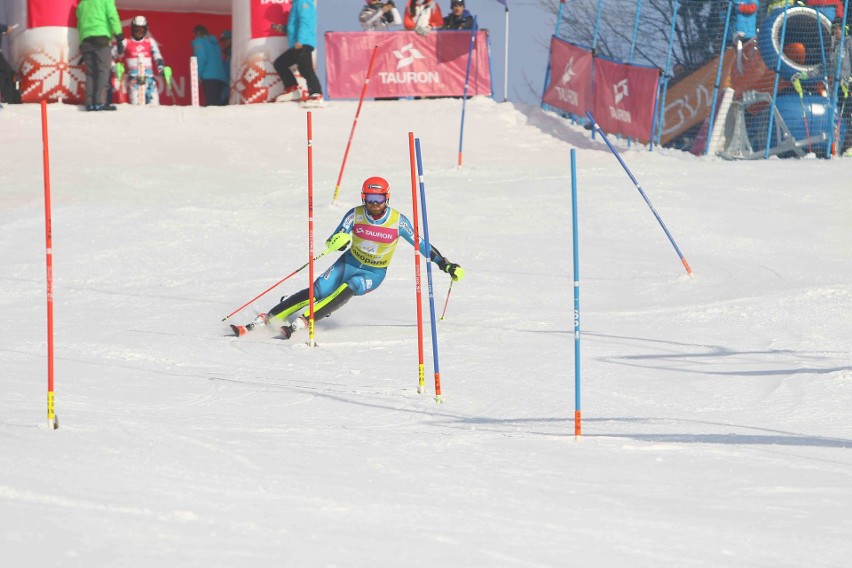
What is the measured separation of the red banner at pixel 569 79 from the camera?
20859mm

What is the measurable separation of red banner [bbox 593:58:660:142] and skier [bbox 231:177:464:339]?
9.62 meters

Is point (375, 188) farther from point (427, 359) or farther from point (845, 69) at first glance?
point (845, 69)

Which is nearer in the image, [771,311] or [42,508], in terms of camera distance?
[42,508]

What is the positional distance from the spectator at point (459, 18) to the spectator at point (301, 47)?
2337mm

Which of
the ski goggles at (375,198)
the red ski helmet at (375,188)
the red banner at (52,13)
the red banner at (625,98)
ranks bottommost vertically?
the ski goggles at (375,198)

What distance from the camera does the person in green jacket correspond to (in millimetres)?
19625

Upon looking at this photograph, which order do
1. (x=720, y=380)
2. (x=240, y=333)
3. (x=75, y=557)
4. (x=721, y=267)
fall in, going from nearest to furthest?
(x=75, y=557), (x=720, y=380), (x=240, y=333), (x=721, y=267)

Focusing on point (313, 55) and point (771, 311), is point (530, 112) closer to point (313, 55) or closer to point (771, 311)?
point (313, 55)

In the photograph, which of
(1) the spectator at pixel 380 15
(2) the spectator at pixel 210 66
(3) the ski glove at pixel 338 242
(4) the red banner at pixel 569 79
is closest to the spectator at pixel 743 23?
(4) the red banner at pixel 569 79

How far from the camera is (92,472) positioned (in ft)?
16.6

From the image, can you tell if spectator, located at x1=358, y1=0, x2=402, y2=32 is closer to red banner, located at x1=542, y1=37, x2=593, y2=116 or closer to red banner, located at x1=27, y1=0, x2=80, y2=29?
red banner, located at x1=542, y1=37, x2=593, y2=116

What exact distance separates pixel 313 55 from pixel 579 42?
15.1 ft

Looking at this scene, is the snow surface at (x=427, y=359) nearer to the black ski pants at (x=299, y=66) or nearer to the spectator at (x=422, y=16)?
the black ski pants at (x=299, y=66)

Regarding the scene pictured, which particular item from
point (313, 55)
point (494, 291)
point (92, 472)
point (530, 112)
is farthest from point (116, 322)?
point (530, 112)
